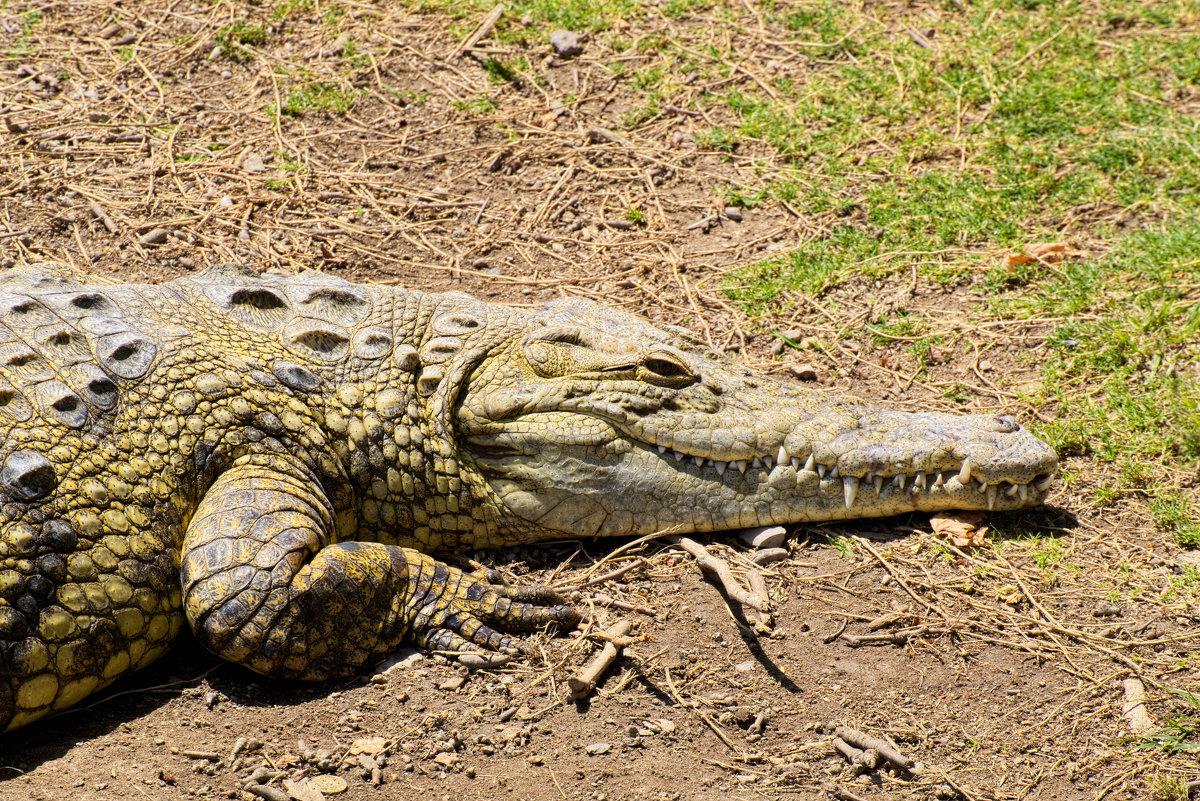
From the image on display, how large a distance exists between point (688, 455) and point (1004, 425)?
1.31 meters

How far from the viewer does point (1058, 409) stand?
496cm

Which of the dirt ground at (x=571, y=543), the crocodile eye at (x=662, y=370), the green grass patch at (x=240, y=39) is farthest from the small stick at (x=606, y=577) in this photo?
the green grass patch at (x=240, y=39)

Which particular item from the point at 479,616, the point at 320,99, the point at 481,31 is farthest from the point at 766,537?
the point at 481,31

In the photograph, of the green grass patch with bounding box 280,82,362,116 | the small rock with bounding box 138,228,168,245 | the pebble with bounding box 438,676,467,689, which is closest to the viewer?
the pebble with bounding box 438,676,467,689

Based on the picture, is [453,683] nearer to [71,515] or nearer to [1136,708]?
[71,515]

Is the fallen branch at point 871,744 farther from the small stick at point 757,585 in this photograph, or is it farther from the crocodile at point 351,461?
the crocodile at point 351,461

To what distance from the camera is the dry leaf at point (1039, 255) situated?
5.80m

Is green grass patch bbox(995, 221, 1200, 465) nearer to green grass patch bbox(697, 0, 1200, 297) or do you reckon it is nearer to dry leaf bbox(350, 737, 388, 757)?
green grass patch bbox(697, 0, 1200, 297)

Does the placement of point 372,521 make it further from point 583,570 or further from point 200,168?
point 200,168

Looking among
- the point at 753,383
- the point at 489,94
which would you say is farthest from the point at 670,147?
the point at 753,383

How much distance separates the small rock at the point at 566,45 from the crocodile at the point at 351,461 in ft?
11.7

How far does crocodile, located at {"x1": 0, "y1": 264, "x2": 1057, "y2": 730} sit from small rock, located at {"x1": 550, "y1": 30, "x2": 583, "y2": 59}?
3573 mm

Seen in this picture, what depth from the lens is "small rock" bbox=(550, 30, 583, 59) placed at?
748 centimetres

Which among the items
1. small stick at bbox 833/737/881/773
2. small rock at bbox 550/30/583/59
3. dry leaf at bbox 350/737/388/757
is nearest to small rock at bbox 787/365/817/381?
small stick at bbox 833/737/881/773
